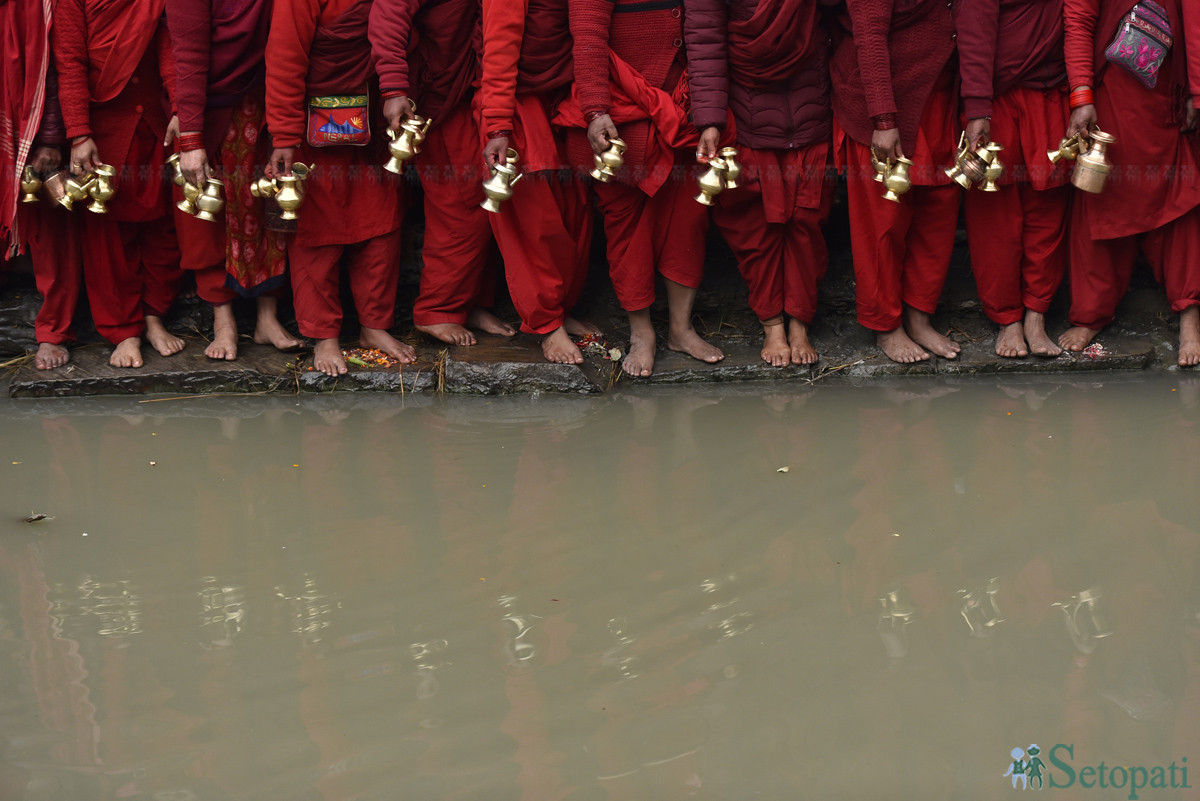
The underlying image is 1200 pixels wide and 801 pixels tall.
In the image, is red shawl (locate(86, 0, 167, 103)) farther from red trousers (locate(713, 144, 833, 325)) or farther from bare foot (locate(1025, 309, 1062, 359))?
bare foot (locate(1025, 309, 1062, 359))

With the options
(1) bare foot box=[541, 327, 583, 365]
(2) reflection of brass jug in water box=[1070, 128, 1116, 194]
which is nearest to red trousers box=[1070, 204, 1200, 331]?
(2) reflection of brass jug in water box=[1070, 128, 1116, 194]

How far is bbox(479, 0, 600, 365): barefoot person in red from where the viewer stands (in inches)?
158

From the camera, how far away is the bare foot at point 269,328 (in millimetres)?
4527

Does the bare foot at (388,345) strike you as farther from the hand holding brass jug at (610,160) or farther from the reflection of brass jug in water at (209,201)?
the hand holding brass jug at (610,160)

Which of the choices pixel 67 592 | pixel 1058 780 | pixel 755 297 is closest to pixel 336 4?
pixel 755 297

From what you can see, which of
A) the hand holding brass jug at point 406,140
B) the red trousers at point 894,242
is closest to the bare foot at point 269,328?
the hand holding brass jug at point 406,140

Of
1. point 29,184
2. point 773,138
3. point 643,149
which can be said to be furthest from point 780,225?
point 29,184

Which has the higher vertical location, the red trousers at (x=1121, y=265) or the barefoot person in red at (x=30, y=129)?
the barefoot person in red at (x=30, y=129)

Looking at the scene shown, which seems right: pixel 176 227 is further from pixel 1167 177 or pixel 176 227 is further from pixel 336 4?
pixel 1167 177

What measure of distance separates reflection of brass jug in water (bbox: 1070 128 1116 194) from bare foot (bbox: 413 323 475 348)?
236 cm

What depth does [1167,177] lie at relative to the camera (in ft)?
13.8

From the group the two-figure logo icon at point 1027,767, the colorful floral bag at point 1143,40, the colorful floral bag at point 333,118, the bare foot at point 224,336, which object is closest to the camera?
the two-figure logo icon at point 1027,767

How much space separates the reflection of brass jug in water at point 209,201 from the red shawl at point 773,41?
194 cm

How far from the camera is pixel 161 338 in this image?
4473 mm
